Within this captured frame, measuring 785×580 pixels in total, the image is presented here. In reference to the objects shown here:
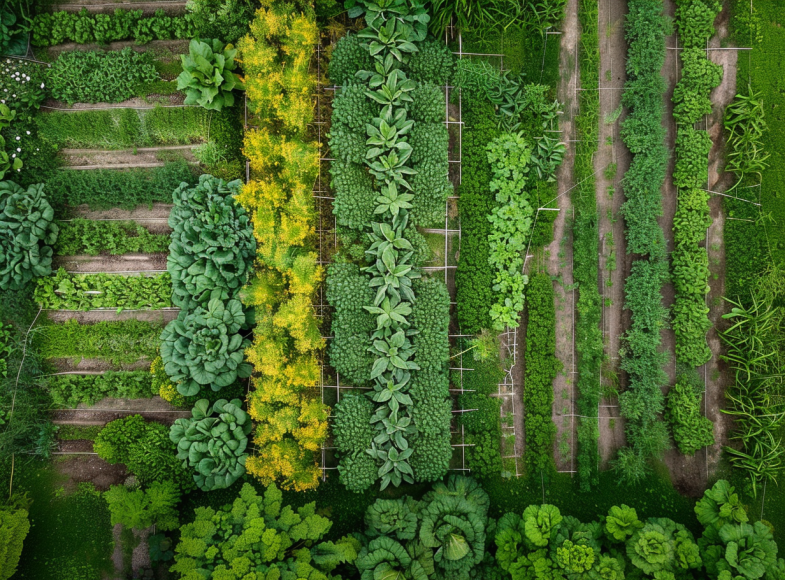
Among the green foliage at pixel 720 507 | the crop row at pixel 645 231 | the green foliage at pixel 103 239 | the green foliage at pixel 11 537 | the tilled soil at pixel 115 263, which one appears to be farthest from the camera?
the tilled soil at pixel 115 263

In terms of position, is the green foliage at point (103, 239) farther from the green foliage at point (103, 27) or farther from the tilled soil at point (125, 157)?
the green foliage at point (103, 27)

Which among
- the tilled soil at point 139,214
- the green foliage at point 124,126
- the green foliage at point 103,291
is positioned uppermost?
the green foliage at point 124,126

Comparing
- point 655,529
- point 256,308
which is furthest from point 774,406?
point 256,308

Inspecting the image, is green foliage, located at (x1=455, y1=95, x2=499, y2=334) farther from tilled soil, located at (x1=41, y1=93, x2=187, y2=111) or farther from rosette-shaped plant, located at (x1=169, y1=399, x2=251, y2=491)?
tilled soil, located at (x1=41, y1=93, x2=187, y2=111)

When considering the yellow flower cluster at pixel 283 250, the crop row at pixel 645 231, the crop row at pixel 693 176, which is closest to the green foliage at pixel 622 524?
the crop row at pixel 645 231

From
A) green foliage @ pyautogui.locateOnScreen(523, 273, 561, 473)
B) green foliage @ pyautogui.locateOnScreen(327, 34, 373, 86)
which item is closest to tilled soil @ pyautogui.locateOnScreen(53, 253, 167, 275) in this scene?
green foliage @ pyautogui.locateOnScreen(327, 34, 373, 86)

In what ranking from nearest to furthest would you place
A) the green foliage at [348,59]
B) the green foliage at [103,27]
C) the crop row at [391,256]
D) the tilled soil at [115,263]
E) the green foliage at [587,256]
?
the crop row at [391,256], the green foliage at [348,59], the green foliage at [103,27], the green foliage at [587,256], the tilled soil at [115,263]
